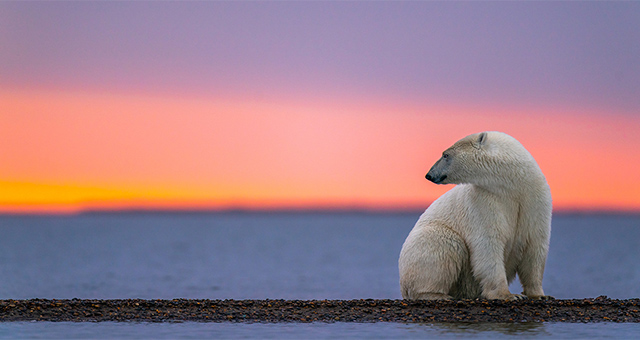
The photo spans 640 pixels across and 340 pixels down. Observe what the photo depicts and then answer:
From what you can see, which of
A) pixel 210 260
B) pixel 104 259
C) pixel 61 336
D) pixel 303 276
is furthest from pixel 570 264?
pixel 61 336

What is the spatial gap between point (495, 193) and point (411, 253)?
54.2 inches

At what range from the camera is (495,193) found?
10.1 metres

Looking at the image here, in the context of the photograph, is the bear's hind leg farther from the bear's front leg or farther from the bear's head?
the bear's head

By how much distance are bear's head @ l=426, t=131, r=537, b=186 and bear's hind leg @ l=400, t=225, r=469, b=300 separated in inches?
29.9

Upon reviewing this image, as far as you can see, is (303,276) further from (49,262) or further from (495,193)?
(495,193)

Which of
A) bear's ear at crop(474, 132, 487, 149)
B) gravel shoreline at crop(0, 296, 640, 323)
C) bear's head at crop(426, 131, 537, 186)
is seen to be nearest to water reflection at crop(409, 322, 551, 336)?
gravel shoreline at crop(0, 296, 640, 323)

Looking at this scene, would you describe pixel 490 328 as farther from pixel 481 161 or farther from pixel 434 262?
pixel 481 161

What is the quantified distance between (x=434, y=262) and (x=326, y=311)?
1779 mm

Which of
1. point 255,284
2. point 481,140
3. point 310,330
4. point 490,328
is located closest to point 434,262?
point 481,140

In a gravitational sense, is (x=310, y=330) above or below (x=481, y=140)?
below

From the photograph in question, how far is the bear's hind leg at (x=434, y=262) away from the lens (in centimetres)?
1018

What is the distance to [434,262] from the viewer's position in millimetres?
10148

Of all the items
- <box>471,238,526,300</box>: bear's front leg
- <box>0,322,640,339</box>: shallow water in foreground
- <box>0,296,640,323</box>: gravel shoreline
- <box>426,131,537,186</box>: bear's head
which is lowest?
<box>0,322,640,339</box>: shallow water in foreground

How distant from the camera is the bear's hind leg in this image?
10.2 m
